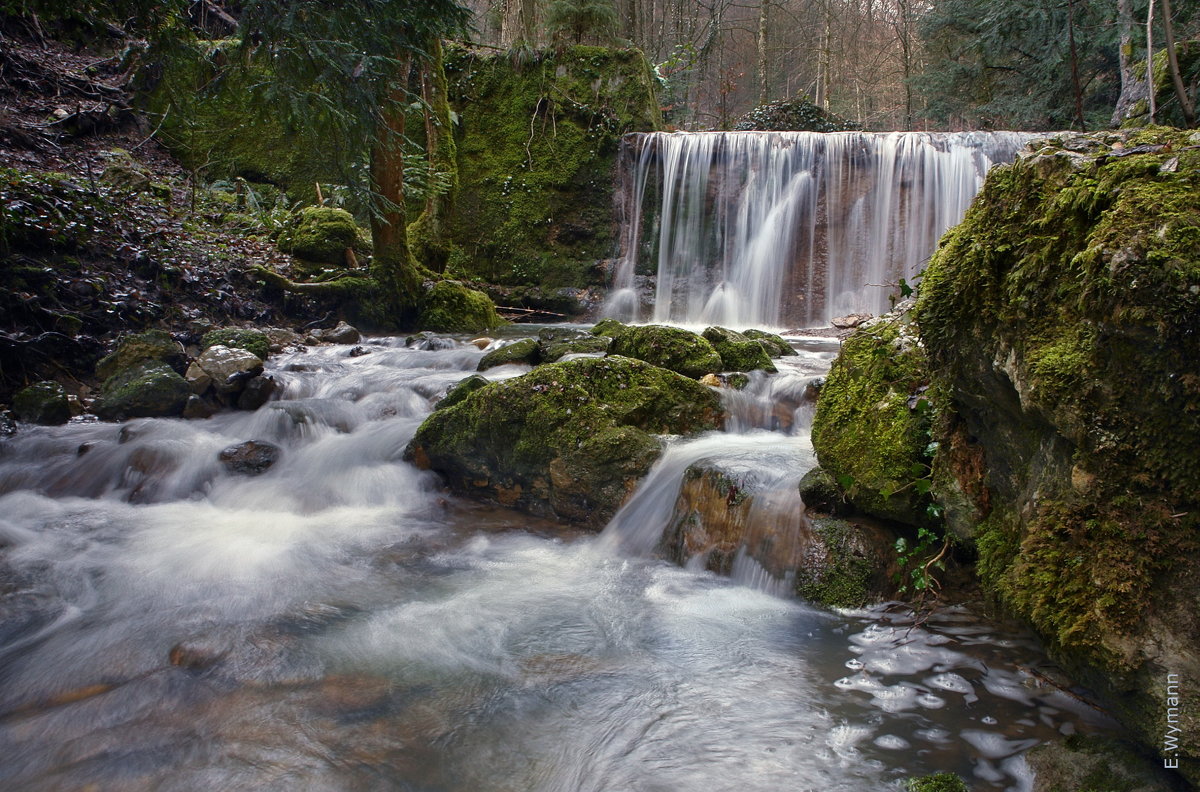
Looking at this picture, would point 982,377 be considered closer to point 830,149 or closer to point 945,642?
point 945,642

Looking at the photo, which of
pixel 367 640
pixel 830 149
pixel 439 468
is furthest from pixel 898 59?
pixel 367 640

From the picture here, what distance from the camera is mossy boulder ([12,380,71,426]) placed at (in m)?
6.65

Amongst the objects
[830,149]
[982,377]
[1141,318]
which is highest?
[830,149]

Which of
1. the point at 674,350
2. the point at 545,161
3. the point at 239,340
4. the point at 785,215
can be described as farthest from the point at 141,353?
the point at 785,215

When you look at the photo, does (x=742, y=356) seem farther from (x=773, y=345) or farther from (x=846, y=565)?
(x=846, y=565)

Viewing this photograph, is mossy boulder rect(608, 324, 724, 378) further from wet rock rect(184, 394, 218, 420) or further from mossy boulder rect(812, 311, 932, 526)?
wet rock rect(184, 394, 218, 420)

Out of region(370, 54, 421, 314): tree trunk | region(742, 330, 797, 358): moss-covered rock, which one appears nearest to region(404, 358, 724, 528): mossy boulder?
region(742, 330, 797, 358): moss-covered rock

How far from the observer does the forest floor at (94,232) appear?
7395mm

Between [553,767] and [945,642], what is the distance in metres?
1.79

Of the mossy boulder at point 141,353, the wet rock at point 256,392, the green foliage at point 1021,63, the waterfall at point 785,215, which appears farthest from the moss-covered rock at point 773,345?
the green foliage at point 1021,63

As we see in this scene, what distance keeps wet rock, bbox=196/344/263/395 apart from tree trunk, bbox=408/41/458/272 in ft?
16.4

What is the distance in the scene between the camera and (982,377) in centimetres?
262

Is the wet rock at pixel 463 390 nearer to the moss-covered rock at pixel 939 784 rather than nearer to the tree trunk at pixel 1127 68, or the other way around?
the moss-covered rock at pixel 939 784

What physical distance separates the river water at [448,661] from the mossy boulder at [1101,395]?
627mm
